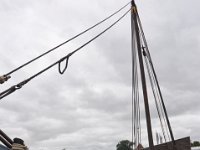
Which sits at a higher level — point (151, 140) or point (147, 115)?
point (147, 115)

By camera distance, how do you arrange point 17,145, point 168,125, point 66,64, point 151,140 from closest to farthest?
point 17,145, point 66,64, point 151,140, point 168,125

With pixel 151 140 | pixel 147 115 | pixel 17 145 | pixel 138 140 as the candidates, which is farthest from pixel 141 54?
pixel 17 145

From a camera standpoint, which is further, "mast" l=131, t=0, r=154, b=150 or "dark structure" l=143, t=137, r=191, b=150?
"dark structure" l=143, t=137, r=191, b=150

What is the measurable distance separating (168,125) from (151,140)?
6.41ft

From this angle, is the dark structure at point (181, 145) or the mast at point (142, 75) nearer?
the mast at point (142, 75)

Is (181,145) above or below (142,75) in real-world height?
below

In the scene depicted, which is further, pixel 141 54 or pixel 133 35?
pixel 133 35

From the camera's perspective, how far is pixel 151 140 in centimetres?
1077

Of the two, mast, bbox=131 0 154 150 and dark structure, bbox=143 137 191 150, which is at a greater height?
mast, bbox=131 0 154 150

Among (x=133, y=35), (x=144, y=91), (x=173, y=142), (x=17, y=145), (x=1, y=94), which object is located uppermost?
(x=133, y=35)

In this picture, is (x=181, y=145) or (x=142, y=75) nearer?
(x=142, y=75)

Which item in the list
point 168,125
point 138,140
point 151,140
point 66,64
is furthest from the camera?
point 138,140

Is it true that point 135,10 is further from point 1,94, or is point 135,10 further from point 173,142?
point 1,94

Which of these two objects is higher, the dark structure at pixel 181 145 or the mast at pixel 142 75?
the mast at pixel 142 75
